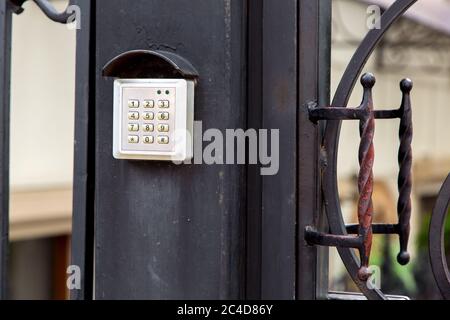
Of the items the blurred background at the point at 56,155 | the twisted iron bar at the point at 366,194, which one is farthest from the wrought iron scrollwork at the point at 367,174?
the blurred background at the point at 56,155

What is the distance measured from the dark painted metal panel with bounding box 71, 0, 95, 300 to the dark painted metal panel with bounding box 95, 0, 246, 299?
1.4 inches

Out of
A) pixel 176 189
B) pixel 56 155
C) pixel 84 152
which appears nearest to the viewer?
pixel 176 189

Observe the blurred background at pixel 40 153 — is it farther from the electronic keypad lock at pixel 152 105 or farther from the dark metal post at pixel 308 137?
the dark metal post at pixel 308 137

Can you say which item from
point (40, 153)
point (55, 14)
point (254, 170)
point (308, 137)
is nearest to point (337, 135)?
point (308, 137)

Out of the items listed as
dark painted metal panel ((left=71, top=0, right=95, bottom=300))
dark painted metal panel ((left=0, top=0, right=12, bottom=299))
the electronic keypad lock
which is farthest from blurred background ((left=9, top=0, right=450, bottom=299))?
the electronic keypad lock

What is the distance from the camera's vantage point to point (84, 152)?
1827 mm

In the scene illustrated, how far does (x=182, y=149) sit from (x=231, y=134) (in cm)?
10

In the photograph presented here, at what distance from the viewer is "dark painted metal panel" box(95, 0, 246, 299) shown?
169cm

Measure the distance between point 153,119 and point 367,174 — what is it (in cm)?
43

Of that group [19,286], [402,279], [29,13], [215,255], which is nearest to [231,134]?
[215,255]

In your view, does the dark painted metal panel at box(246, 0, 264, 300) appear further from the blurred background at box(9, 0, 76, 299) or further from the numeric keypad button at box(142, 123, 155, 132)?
the blurred background at box(9, 0, 76, 299)

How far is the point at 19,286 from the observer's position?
5.16m

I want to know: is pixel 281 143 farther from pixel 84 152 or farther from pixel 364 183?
pixel 84 152

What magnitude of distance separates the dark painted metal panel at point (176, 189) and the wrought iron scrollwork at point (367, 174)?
0.17 metres
